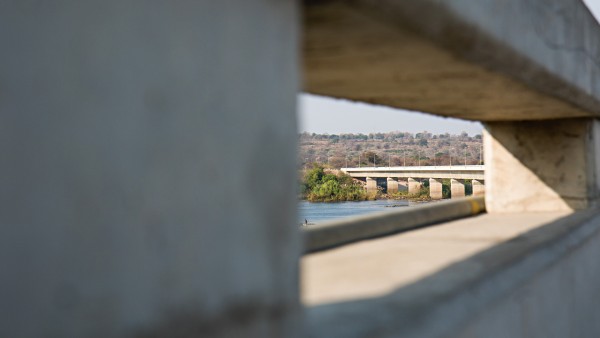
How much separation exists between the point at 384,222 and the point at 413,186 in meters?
60.2

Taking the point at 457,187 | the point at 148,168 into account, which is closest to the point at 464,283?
the point at 148,168

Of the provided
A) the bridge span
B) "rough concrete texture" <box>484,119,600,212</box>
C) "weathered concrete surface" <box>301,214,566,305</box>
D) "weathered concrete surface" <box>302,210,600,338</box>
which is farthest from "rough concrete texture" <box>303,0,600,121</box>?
the bridge span

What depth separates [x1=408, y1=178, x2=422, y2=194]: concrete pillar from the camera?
6582cm

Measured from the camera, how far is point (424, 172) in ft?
211

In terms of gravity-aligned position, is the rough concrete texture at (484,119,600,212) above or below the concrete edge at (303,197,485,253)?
above

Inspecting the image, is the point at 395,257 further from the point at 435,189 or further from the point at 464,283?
the point at 435,189

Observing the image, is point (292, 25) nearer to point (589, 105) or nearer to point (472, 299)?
point (472, 299)

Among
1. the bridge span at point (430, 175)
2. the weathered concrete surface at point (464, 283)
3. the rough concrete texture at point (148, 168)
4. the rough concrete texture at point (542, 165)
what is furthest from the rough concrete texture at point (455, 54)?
the bridge span at point (430, 175)

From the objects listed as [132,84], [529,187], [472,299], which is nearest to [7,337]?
[132,84]

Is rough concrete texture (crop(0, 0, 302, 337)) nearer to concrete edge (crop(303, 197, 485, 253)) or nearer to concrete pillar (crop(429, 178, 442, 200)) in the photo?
concrete edge (crop(303, 197, 485, 253))

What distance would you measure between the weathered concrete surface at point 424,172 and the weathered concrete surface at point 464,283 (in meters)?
40.9

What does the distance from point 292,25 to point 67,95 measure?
1.04 m

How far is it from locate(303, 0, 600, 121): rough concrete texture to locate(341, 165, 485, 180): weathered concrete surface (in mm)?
41259

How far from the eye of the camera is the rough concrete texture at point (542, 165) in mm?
9477
